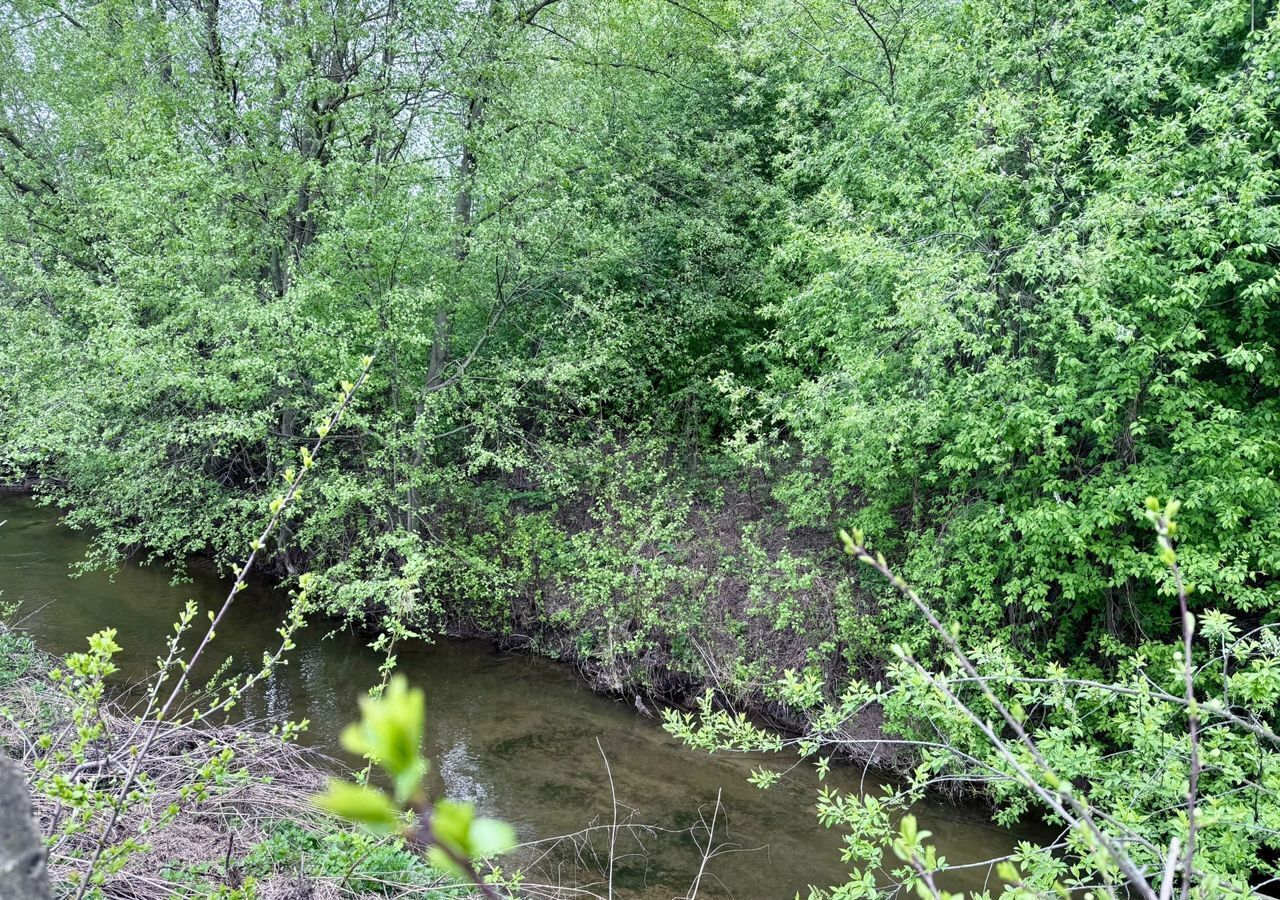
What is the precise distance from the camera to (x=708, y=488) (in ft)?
37.5

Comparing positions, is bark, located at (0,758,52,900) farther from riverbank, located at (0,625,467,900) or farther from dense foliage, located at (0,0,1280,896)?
dense foliage, located at (0,0,1280,896)

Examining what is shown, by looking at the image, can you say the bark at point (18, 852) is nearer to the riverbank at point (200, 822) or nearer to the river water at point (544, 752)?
the riverbank at point (200, 822)

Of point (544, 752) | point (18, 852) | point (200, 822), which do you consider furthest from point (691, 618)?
point (18, 852)

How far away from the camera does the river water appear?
6312 millimetres

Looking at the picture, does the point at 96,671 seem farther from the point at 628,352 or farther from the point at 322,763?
the point at 628,352

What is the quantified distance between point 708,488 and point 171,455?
761 centimetres

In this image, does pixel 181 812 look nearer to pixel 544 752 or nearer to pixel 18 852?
pixel 18 852

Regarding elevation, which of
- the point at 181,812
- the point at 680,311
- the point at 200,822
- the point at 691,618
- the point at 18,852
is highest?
the point at 680,311

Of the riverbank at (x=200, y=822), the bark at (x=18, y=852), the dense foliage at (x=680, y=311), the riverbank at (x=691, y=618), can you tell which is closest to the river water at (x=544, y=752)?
the riverbank at (x=691, y=618)

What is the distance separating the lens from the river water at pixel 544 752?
6312mm

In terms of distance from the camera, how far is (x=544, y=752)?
8094 mm

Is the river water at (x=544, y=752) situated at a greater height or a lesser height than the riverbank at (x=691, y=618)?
lesser

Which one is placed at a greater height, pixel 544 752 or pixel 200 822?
pixel 200 822

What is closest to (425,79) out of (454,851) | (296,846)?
(296,846)
